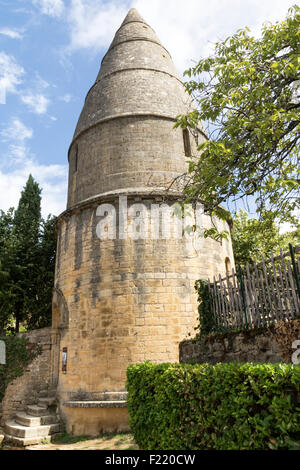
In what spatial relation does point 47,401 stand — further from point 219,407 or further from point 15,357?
point 219,407

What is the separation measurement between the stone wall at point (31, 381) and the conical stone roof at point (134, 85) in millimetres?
8687

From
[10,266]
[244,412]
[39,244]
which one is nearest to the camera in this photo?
[244,412]

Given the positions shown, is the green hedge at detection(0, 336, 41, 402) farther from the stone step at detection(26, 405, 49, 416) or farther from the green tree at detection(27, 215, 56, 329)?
the green tree at detection(27, 215, 56, 329)

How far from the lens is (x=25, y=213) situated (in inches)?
733

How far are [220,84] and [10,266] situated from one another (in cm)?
1257

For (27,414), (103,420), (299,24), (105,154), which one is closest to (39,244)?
(105,154)

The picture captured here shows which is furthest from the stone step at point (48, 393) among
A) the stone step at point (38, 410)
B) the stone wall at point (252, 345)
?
the stone wall at point (252, 345)

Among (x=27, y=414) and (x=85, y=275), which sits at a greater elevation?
(x=85, y=275)

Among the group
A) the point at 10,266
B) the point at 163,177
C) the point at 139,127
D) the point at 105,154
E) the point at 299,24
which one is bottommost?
the point at 10,266

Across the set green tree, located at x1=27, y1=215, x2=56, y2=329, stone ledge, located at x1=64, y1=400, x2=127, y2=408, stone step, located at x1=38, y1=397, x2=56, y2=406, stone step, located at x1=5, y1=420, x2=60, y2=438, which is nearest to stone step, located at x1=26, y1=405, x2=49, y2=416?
stone step, located at x1=38, y1=397, x2=56, y2=406

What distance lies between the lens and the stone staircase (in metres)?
9.48

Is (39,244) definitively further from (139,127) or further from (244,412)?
(244,412)

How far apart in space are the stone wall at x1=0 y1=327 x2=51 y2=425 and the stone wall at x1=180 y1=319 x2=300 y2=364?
7315 millimetres

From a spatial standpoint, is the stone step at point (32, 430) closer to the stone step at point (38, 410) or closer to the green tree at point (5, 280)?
the stone step at point (38, 410)
